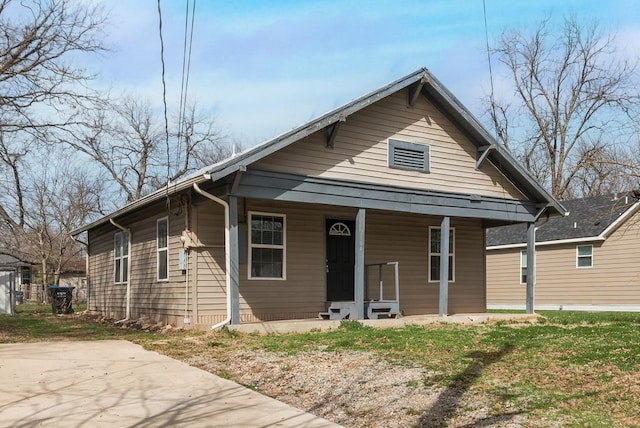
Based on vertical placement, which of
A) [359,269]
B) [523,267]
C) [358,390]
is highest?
[359,269]

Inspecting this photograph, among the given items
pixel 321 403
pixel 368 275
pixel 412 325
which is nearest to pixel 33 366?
pixel 321 403

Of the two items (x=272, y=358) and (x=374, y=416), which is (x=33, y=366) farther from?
(x=374, y=416)

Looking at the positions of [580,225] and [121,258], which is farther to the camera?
[580,225]

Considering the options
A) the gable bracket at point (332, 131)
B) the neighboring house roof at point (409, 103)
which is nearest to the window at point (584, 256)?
the neighboring house roof at point (409, 103)

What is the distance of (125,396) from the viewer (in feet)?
22.8

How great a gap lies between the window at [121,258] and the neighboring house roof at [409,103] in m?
0.90

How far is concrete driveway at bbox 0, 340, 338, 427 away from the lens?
5.95 m

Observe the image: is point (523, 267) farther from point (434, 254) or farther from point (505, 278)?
point (434, 254)

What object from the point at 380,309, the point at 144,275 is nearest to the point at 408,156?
the point at 380,309

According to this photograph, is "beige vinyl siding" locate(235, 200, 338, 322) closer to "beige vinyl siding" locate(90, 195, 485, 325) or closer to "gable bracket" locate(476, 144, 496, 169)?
"beige vinyl siding" locate(90, 195, 485, 325)

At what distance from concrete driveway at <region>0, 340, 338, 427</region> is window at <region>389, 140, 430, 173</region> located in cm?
743

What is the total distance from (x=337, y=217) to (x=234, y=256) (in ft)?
12.7

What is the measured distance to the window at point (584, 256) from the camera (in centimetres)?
2444

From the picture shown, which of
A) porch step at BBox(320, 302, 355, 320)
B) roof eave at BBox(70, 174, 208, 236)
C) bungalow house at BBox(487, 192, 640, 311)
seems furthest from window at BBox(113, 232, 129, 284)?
bungalow house at BBox(487, 192, 640, 311)
